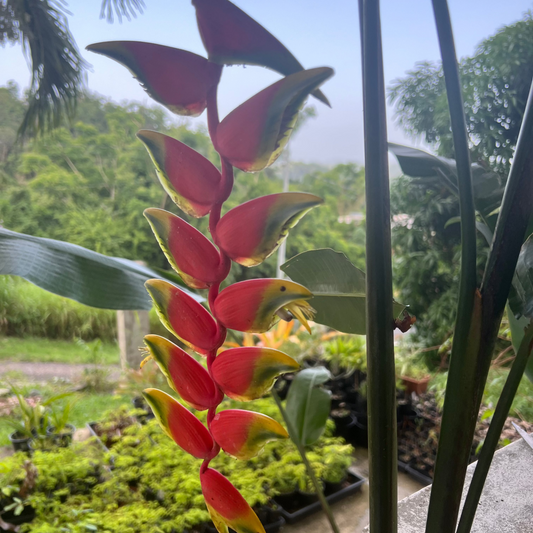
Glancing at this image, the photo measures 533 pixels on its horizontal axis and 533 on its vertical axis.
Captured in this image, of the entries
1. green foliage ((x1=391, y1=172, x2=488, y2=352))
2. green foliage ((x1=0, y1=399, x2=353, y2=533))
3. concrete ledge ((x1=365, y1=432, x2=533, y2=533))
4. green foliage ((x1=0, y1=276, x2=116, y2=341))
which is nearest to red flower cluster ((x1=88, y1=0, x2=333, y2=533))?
concrete ledge ((x1=365, y1=432, x2=533, y2=533))

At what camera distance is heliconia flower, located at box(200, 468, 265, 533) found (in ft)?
0.58

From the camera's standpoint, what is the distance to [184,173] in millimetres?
159

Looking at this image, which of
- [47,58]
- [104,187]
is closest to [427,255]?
[47,58]

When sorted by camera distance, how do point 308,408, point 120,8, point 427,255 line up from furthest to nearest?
point 427,255, point 120,8, point 308,408

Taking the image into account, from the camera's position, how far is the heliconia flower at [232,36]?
0.47 feet

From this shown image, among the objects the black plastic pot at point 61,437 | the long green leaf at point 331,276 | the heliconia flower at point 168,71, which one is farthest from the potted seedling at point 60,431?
the heliconia flower at point 168,71

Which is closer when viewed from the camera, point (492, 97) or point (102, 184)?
point (492, 97)

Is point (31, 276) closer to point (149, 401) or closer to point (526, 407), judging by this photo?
point (149, 401)

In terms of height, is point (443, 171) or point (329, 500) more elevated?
point (443, 171)

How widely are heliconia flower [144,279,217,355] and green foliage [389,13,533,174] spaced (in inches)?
45.3

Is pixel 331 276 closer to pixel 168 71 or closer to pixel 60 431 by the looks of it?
pixel 168 71

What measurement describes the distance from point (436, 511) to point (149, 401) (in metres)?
0.17

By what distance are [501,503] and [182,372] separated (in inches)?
18.9

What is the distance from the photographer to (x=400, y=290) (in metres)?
1.80
